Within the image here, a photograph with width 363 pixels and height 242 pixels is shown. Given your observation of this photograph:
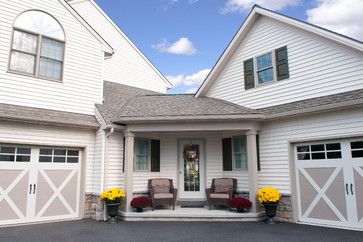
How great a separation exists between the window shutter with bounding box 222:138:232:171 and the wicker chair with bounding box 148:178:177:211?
206cm

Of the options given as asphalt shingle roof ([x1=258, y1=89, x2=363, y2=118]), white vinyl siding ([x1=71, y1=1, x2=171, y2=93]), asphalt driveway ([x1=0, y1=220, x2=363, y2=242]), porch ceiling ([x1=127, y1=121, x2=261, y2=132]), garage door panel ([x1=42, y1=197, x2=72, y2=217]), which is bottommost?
asphalt driveway ([x1=0, y1=220, x2=363, y2=242])

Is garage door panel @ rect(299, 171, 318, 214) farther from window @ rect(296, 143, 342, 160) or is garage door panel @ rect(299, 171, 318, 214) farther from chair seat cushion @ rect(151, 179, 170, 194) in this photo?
chair seat cushion @ rect(151, 179, 170, 194)

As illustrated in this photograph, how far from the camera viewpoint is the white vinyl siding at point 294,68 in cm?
844

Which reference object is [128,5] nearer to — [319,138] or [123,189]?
[123,189]

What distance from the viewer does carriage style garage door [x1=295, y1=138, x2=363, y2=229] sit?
25.8ft

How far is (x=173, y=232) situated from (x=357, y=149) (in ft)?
16.9

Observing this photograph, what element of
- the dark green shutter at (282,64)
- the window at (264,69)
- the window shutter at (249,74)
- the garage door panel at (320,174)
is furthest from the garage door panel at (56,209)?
the dark green shutter at (282,64)

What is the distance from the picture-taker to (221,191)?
411 inches

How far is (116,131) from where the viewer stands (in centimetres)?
1034

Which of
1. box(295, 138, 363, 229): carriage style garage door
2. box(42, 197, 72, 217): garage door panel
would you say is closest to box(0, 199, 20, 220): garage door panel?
box(42, 197, 72, 217): garage door panel

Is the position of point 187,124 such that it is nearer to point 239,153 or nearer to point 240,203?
point 239,153

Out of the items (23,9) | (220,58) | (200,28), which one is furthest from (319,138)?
(200,28)

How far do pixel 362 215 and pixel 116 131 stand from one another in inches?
293

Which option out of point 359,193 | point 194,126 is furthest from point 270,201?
point 194,126
